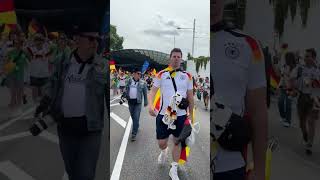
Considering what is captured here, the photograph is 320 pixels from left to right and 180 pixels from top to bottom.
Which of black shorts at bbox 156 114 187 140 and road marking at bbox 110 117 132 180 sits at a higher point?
black shorts at bbox 156 114 187 140

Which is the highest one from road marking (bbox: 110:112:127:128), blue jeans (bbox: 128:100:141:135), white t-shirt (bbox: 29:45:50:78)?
white t-shirt (bbox: 29:45:50:78)

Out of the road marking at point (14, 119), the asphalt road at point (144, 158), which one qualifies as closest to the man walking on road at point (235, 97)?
the road marking at point (14, 119)

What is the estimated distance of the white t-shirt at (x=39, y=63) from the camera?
2695 millimetres

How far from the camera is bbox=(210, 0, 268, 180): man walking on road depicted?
2514mm

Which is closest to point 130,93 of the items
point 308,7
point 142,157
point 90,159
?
point 142,157

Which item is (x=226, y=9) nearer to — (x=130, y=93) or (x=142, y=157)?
(x=142, y=157)

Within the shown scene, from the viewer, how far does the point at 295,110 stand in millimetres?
2471

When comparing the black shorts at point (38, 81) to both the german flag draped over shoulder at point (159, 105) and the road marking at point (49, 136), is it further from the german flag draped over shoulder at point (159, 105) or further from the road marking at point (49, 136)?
the german flag draped over shoulder at point (159, 105)

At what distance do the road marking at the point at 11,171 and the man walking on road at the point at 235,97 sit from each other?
3.80ft

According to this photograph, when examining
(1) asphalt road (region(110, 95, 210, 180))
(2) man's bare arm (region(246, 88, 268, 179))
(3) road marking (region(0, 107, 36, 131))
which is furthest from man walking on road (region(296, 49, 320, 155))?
(1) asphalt road (region(110, 95, 210, 180))

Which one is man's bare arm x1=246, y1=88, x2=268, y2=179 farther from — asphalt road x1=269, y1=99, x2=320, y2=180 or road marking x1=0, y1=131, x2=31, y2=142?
road marking x1=0, y1=131, x2=31, y2=142

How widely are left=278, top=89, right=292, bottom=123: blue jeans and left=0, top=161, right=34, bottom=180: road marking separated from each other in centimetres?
155

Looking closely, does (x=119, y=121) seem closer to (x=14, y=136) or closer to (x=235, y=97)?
(x=14, y=136)

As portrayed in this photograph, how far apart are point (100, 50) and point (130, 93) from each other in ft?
18.1
